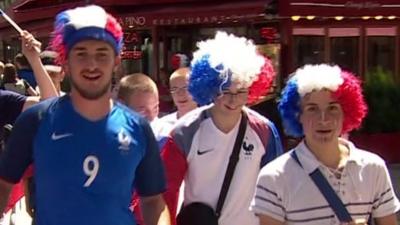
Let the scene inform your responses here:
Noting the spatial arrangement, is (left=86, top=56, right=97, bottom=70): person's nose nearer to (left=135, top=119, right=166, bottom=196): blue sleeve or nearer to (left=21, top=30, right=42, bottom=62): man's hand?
(left=135, top=119, right=166, bottom=196): blue sleeve

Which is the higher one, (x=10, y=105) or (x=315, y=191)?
(x=10, y=105)

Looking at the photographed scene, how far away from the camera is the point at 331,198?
3.39 meters

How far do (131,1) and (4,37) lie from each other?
456 inches

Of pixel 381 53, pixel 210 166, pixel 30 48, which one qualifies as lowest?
pixel 381 53

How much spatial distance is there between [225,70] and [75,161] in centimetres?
140

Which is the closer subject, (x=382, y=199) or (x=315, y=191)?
(x=315, y=191)

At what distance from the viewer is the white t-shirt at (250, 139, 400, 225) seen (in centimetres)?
340

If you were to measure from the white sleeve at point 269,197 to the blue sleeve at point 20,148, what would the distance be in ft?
3.01

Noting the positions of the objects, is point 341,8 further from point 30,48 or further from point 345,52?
point 30,48

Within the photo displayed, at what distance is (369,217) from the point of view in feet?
11.6

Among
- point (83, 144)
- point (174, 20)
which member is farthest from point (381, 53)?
point (83, 144)

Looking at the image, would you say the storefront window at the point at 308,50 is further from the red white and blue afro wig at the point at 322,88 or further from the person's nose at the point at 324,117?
the person's nose at the point at 324,117

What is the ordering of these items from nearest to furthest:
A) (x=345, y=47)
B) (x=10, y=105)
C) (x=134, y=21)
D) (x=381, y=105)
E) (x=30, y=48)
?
(x=30, y=48) → (x=10, y=105) → (x=381, y=105) → (x=345, y=47) → (x=134, y=21)

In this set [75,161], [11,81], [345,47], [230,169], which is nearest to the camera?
[75,161]
